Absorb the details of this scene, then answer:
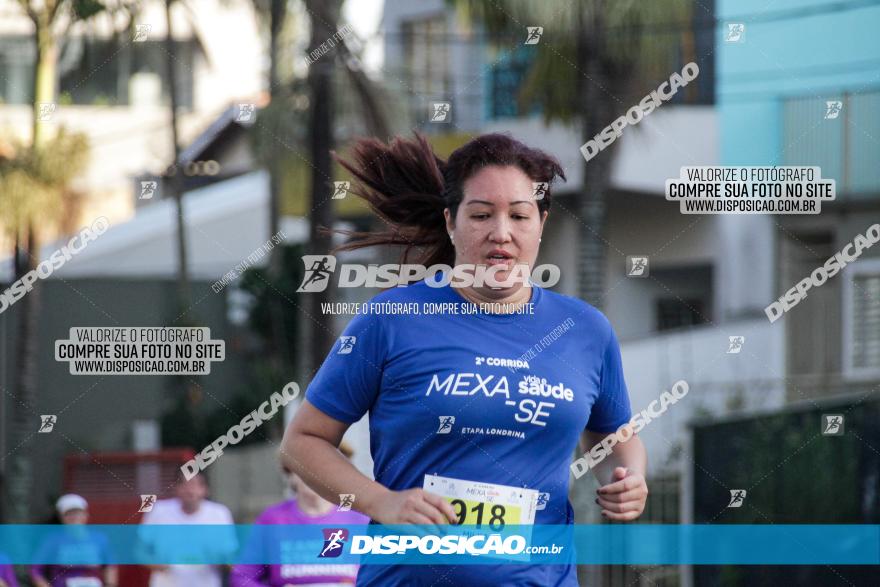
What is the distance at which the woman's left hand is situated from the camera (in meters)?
3.44

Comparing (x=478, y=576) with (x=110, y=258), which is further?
(x=110, y=258)

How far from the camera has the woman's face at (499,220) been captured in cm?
348

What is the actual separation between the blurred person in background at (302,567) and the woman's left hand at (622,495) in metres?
2.47

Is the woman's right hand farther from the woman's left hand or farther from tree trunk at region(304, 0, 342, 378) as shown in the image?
tree trunk at region(304, 0, 342, 378)

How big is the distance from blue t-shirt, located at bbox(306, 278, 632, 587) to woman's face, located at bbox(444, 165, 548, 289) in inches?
4.6

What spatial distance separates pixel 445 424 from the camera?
11.0 ft

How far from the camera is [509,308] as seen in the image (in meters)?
3.56

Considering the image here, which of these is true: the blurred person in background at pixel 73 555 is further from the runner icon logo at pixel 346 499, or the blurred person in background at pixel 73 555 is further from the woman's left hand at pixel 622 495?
the woman's left hand at pixel 622 495

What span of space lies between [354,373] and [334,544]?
85.7 inches

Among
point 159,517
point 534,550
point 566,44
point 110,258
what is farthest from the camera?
point 110,258

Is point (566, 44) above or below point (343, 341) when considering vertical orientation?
above

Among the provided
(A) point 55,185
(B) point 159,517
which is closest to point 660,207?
(A) point 55,185

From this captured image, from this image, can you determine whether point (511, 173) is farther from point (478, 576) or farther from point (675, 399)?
point (675, 399)

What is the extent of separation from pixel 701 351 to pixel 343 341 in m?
9.10
